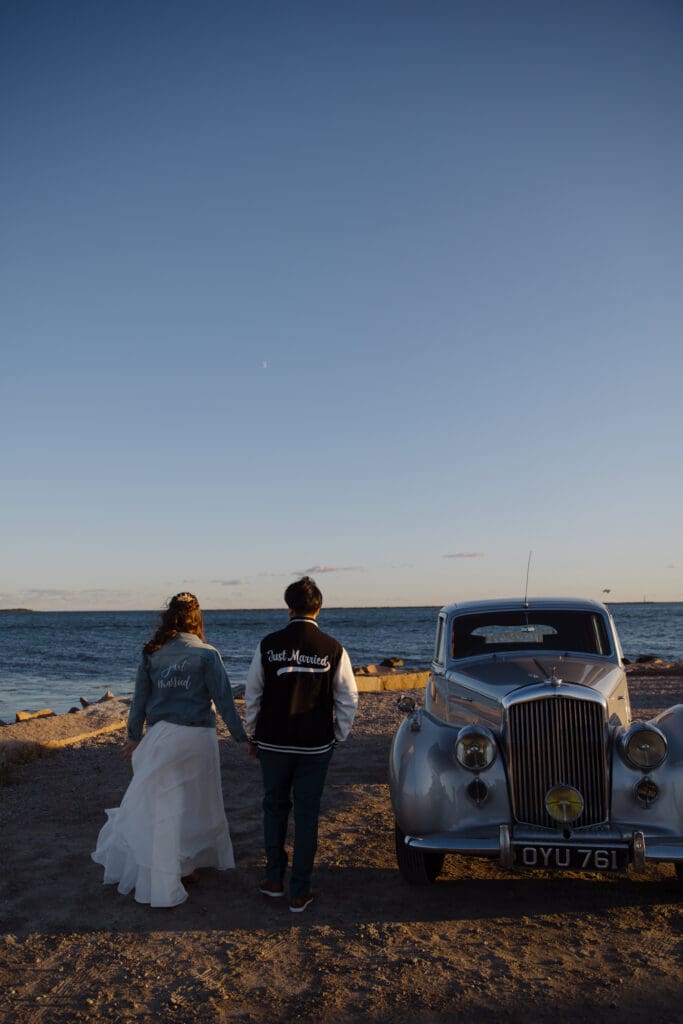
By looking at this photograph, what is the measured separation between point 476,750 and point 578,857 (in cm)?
82

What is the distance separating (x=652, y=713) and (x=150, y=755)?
932 cm

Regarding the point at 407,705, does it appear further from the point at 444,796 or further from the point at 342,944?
the point at 342,944

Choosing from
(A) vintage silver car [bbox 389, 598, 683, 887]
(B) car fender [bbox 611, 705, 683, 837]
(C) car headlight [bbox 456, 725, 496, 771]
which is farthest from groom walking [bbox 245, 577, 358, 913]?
(B) car fender [bbox 611, 705, 683, 837]

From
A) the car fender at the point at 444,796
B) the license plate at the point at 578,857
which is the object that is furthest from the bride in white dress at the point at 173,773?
the license plate at the point at 578,857

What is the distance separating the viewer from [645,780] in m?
4.73

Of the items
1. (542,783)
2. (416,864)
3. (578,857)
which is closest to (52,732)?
(416,864)

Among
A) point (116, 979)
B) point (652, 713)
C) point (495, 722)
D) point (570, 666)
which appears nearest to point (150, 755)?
point (116, 979)

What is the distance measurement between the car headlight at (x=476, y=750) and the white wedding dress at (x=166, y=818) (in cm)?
163

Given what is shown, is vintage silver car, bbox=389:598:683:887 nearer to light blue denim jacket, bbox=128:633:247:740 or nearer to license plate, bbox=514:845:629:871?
license plate, bbox=514:845:629:871

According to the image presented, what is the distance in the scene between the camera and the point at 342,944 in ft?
14.0

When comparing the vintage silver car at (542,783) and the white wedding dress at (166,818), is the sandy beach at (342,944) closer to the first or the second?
the white wedding dress at (166,818)

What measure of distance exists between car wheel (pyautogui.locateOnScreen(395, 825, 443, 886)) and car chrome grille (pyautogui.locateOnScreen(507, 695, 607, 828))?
2.36ft

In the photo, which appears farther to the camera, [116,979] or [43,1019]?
[116,979]

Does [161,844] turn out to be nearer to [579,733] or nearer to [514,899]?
[514,899]
